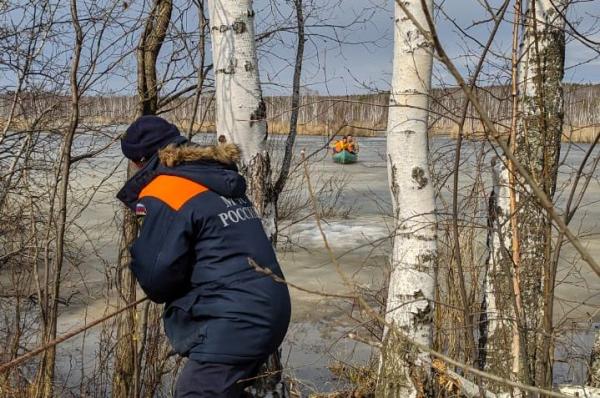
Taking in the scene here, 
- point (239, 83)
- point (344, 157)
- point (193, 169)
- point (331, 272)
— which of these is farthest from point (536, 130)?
point (344, 157)

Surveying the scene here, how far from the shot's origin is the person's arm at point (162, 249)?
275 cm

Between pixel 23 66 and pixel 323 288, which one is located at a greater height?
pixel 23 66

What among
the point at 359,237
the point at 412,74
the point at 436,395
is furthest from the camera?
the point at 359,237

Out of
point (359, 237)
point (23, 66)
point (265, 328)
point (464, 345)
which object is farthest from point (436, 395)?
point (359, 237)

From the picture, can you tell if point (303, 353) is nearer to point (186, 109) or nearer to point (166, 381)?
point (166, 381)

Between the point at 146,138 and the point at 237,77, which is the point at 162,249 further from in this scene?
the point at 237,77

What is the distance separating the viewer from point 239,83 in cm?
350

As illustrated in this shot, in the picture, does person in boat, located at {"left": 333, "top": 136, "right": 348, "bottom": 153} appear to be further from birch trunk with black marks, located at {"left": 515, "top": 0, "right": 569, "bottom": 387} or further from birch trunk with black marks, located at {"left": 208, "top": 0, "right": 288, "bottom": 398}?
birch trunk with black marks, located at {"left": 208, "top": 0, "right": 288, "bottom": 398}

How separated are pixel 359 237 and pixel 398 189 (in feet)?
23.2

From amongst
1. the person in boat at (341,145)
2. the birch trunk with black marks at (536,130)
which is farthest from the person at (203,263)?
the person in boat at (341,145)

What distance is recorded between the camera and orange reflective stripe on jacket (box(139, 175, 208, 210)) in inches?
110

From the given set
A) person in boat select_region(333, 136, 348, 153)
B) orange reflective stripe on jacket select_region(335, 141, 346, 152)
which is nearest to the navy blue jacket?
person in boat select_region(333, 136, 348, 153)

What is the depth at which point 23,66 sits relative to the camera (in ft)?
16.1

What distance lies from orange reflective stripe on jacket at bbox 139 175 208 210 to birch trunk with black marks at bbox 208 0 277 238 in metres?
0.73
